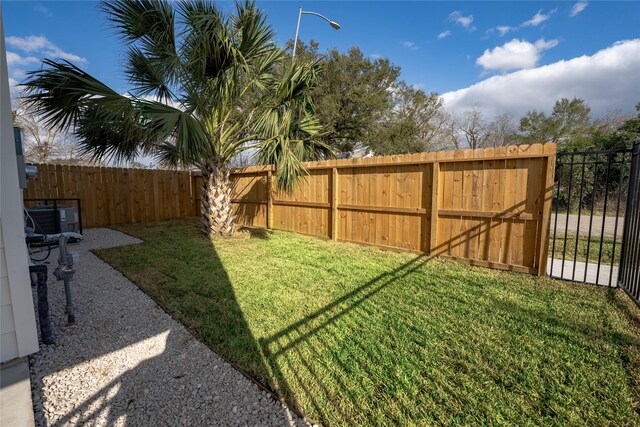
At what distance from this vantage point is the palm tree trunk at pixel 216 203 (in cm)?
622

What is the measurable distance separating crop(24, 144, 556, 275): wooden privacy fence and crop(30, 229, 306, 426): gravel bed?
4029 millimetres

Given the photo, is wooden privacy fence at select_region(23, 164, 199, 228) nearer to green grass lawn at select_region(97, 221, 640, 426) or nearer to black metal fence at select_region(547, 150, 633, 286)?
green grass lawn at select_region(97, 221, 640, 426)

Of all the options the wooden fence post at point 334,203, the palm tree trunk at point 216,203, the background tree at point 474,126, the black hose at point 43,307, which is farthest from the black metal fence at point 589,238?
the background tree at point 474,126

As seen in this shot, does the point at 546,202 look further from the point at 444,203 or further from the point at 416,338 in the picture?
the point at 416,338

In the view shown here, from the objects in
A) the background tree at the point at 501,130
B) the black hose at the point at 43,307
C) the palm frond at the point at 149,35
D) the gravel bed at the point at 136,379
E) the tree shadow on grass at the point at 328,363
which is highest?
the background tree at the point at 501,130

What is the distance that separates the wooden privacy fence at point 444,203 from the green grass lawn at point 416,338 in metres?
0.48

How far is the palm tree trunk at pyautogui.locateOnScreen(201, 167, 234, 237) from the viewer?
6.22m

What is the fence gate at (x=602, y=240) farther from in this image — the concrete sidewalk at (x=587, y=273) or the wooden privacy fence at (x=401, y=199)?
the wooden privacy fence at (x=401, y=199)

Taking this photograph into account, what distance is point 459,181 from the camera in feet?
15.0

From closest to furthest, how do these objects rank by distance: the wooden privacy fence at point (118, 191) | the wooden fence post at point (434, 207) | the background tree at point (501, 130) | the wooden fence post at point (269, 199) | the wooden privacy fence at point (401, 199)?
the wooden privacy fence at point (401, 199)
the wooden fence post at point (434, 207)
the wooden privacy fence at point (118, 191)
the wooden fence post at point (269, 199)
the background tree at point (501, 130)

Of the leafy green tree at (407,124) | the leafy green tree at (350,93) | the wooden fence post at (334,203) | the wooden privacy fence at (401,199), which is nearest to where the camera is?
the wooden privacy fence at (401,199)

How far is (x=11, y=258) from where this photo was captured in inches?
75.2

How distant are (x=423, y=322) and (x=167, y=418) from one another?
2.17 m

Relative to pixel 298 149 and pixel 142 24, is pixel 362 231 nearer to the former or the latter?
pixel 298 149
